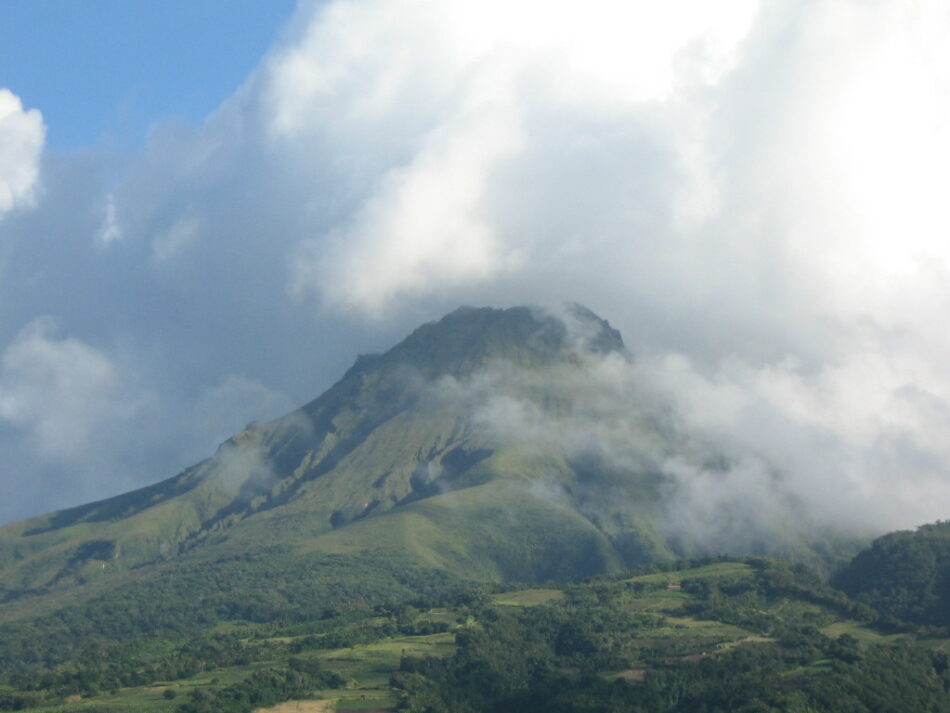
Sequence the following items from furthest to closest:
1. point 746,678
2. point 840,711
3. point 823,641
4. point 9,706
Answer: point 823,641 → point 9,706 → point 746,678 → point 840,711

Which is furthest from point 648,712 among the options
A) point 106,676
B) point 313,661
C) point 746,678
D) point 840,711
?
point 106,676

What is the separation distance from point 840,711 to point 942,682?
88.7ft

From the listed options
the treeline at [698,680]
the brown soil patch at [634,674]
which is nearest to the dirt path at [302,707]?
the treeline at [698,680]

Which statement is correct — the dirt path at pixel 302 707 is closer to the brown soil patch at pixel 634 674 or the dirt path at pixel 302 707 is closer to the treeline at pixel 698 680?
the treeline at pixel 698 680

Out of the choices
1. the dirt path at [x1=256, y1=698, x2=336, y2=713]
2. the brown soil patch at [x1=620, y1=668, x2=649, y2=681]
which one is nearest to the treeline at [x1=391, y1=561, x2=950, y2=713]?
the brown soil patch at [x1=620, y1=668, x2=649, y2=681]

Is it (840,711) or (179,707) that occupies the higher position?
(179,707)

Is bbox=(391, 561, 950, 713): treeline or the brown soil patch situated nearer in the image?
bbox=(391, 561, 950, 713): treeline

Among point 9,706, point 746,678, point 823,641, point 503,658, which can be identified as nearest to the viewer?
point 746,678

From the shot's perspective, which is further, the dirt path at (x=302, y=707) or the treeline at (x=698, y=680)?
the dirt path at (x=302, y=707)

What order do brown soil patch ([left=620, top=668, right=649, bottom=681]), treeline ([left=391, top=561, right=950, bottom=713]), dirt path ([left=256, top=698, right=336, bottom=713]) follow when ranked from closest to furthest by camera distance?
treeline ([left=391, top=561, right=950, bottom=713]) < dirt path ([left=256, top=698, right=336, bottom=713]) < brown soil patch ([left=620, top=668, right=649, bottom=681])

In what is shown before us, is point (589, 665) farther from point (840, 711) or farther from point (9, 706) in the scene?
point (9, 706)

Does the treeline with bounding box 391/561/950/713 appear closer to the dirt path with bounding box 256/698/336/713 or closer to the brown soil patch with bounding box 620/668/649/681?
the brown soil patch with bounding box 620/668/649/681

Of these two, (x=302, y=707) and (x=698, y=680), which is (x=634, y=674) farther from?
(x=302, y=707)

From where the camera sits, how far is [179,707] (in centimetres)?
16525
